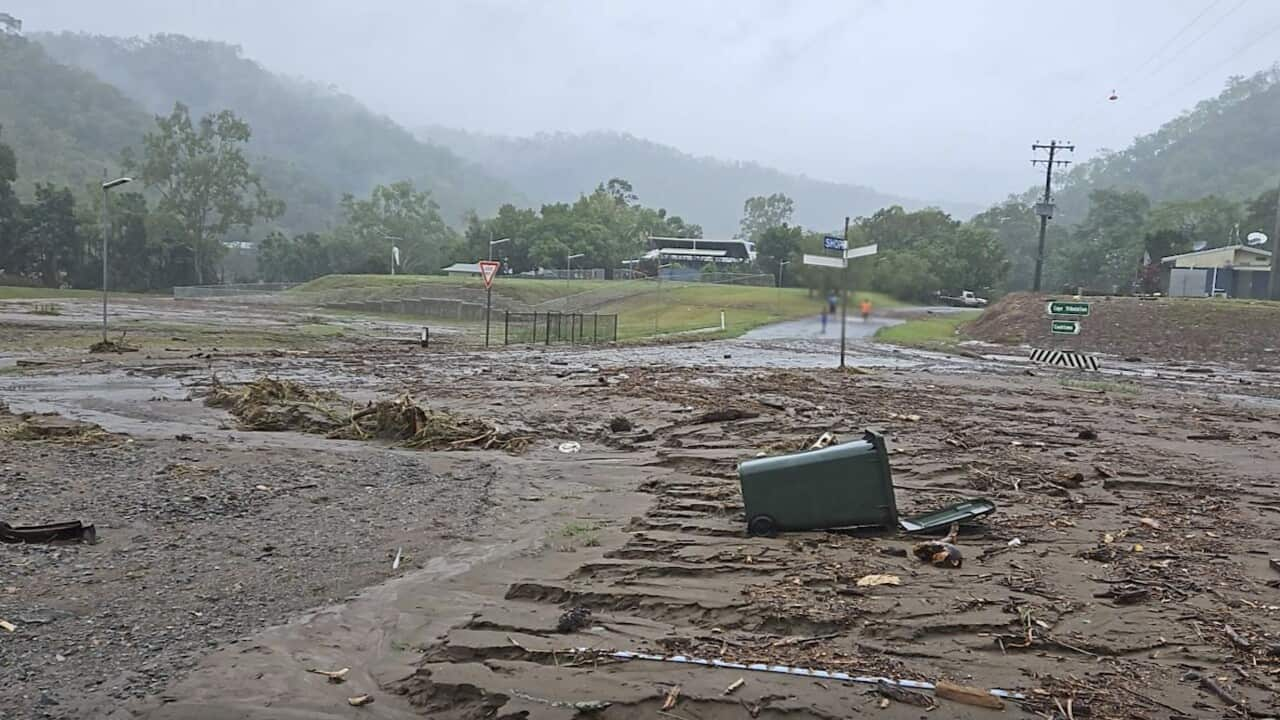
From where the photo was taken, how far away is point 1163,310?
159 feet

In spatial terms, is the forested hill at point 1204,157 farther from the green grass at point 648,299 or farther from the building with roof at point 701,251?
the green grass at point 648,299

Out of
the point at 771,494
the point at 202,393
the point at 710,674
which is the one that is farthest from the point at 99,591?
the point at 202,393

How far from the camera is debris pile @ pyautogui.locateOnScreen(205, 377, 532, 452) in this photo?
14.2m

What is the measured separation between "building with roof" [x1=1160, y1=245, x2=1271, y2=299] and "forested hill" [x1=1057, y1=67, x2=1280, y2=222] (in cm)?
7800

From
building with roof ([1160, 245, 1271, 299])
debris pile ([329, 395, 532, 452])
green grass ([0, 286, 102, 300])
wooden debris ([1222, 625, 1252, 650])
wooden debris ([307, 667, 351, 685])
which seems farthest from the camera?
building with roof ([1160, 245, 1271, 299])

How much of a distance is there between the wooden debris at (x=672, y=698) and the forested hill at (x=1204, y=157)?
519ft

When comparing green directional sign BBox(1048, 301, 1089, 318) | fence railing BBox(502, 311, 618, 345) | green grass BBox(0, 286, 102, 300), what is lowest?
green grass BBox(0, 286, 102, 300)

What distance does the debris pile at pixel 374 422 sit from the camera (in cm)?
1423

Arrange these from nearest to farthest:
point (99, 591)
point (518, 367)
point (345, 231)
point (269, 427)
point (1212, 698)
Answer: point (1212, 698) → point (99, 591) → point (269, 427) → point (518, 367) → point (345, 231)

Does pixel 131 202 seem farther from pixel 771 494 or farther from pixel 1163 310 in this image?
pixel 771 494

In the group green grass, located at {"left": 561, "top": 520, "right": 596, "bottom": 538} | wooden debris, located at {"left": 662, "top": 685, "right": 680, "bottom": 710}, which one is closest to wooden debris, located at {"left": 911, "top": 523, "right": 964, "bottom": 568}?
green grass, located at {"left": 561, "top": 520, "right": 596, "bottom": 538}

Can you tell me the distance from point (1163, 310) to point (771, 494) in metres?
47.2

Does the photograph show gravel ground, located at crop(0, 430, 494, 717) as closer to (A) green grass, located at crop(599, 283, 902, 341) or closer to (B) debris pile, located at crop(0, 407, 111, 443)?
(B) debris pile, located at crop(0, 407, 111, 443)

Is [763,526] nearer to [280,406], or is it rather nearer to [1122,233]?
[280,406]
